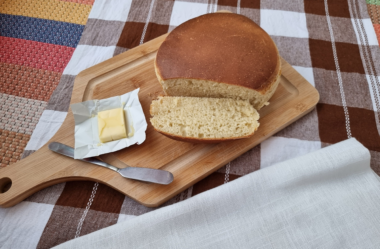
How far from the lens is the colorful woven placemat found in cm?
185

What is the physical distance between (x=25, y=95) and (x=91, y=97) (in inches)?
19.0

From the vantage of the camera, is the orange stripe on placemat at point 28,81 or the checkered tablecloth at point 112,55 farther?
the orange stripe on placemat at point 28,81

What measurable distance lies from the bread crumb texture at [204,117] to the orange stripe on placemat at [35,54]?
3.17 ft

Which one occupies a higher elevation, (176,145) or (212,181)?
(176,145)

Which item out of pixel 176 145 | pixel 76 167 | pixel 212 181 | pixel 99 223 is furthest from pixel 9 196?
pixel 212 181

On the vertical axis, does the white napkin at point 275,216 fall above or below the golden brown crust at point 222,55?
below

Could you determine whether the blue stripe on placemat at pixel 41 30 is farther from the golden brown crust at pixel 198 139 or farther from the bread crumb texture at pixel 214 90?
the golden brown crust at pixel 198 139

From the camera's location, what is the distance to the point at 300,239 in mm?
1276

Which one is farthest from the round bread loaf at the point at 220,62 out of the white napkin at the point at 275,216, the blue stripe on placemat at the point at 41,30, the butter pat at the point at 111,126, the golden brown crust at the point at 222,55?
the blue stripe on placemat at the point at 41,30

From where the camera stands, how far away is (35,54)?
2.15 m

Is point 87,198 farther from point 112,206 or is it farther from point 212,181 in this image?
point 212,181

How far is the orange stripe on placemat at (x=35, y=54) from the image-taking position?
6.93 feet

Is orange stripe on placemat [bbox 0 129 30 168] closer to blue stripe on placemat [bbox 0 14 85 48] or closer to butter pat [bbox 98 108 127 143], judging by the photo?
butter pat [bbox 98 108 127 143]

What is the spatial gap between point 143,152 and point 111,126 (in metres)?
0.26
